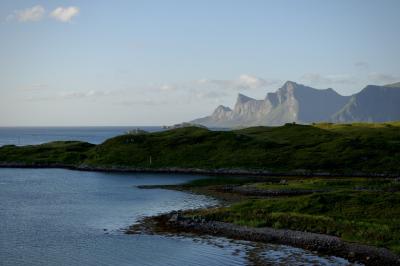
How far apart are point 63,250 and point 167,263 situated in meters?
12.5

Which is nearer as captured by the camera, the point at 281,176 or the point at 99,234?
the point at 99,234

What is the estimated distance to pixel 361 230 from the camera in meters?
54.2

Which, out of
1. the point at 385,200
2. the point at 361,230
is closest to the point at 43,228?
the point at 361,230

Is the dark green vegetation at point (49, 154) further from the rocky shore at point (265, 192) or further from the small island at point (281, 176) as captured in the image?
the rocky shore at point (265, 192)

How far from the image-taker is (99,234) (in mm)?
61000

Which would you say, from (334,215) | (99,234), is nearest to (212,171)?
(334,215)

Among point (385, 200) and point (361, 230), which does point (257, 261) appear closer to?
point (361, 230)

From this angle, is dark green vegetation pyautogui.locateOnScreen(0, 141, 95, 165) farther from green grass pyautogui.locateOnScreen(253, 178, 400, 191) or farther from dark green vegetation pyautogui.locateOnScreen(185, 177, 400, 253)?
dark green vegetation pyautogui.locateOnScreen(185, 177, 400, 253)

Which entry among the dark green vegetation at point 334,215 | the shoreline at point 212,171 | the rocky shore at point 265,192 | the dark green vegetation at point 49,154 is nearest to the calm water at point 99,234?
the dark green vegetation at point 334,215

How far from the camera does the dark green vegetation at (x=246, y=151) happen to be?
461ft

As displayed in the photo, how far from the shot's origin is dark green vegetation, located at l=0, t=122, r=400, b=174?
14050cm

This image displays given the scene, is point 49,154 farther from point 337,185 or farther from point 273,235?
point 273,235

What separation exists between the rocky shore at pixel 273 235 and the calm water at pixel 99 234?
1.85 meters

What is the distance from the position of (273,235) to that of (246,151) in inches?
3862
